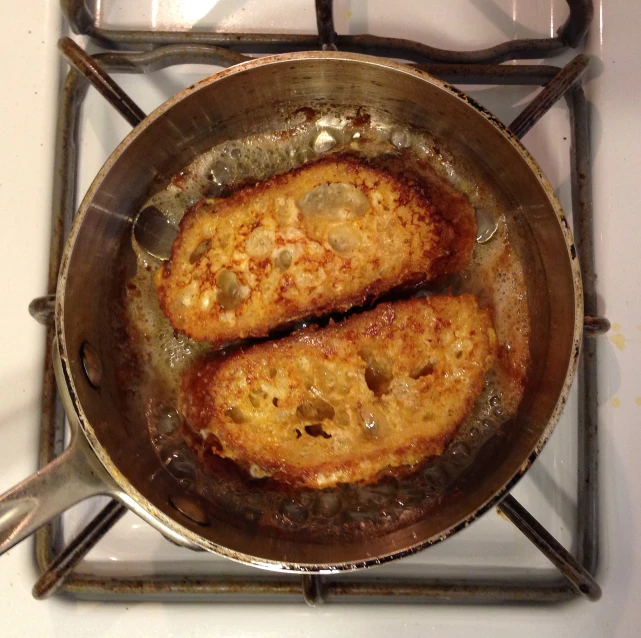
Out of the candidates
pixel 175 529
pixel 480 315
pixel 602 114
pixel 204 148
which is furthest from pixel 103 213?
pixel 602 114

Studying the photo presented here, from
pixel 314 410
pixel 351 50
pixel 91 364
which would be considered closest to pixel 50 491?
pixel 91 364

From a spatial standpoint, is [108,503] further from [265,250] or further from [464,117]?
→ [464,117]

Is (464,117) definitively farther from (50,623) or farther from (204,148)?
(50,623)

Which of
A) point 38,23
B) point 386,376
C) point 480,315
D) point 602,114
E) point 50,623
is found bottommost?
point 50,623

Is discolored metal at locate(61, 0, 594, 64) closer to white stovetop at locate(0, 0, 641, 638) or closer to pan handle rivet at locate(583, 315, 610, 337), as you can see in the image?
white stovetop at locate(0, 0, 641, 638)

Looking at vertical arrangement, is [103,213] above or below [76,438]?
above

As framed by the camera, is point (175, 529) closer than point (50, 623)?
Yes

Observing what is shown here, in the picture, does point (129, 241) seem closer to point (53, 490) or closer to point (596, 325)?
point (53, 490)
